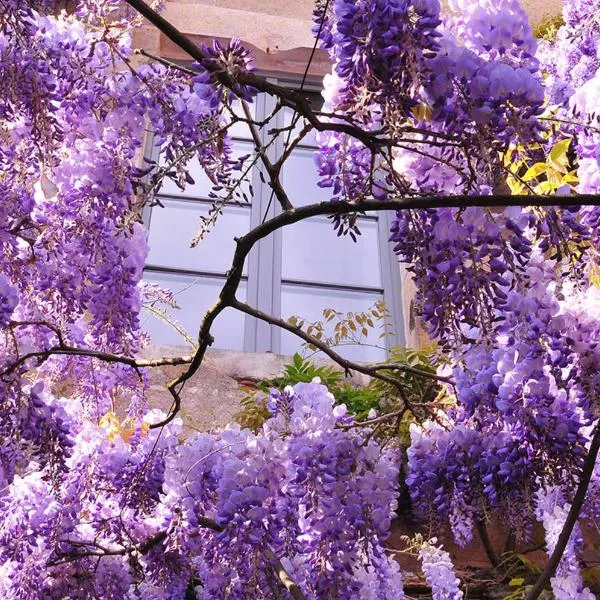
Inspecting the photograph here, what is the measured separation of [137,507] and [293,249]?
2524 millimetres

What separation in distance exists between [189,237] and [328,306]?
0.82m

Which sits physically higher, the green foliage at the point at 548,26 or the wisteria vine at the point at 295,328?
the green foliage at the point at 548,26

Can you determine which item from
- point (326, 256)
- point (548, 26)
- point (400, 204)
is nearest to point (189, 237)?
point (326, 256)

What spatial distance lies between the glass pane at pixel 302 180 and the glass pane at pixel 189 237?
323 millimetres

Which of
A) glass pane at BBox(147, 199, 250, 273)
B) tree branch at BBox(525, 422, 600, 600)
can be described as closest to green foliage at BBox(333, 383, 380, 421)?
glass pane at BBox(147, 199, 250, 273)

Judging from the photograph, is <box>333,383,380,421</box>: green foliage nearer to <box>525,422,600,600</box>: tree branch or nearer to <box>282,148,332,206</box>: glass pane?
<box>282,148,332,206</box>: glass pane

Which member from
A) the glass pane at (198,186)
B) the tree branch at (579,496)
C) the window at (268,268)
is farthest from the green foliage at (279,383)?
the tree branch at (579,496)

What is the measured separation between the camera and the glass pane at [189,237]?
440 cm

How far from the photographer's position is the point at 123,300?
2.01 metres

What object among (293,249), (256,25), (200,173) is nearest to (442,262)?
(293,249)

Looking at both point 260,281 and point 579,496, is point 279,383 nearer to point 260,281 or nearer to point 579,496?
point 260,281

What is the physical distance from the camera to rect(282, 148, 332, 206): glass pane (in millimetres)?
4809

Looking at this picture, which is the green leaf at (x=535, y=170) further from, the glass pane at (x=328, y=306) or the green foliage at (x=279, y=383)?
the glass pane at (x=328, y=306)

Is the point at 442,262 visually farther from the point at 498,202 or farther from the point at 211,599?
the point at 211,599
